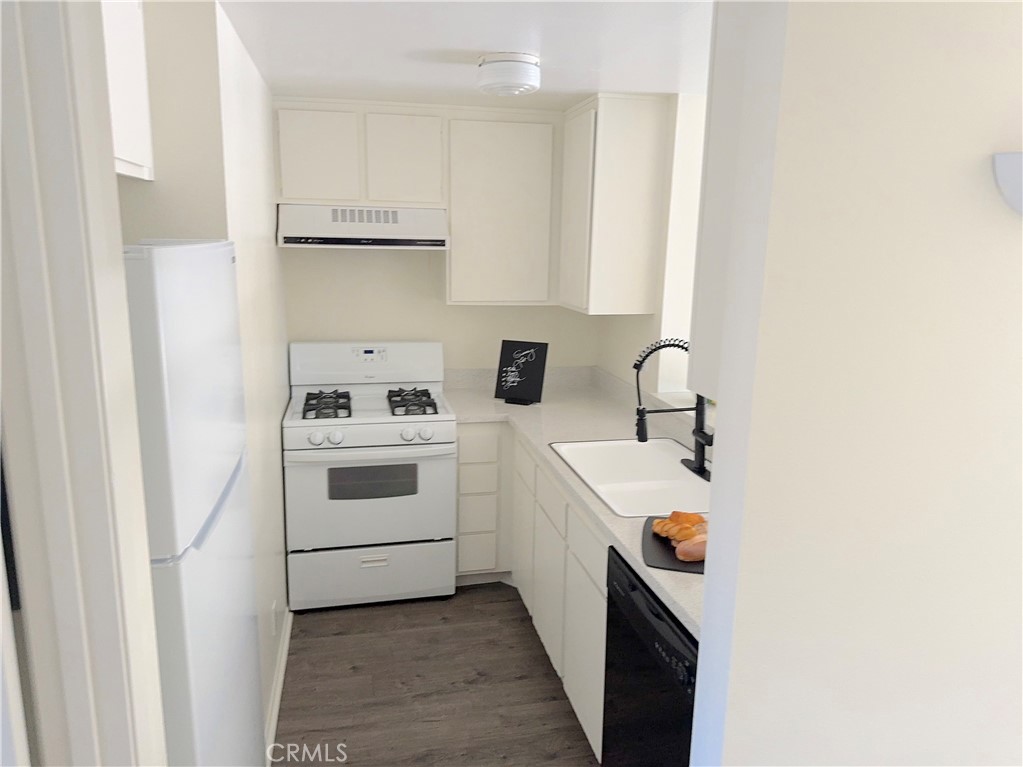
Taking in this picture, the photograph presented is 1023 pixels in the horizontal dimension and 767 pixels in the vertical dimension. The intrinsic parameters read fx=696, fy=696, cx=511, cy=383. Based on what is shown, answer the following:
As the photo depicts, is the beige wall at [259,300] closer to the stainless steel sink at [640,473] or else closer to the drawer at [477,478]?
the drawer at [477,478]

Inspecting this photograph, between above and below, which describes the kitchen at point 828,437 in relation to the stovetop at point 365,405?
above

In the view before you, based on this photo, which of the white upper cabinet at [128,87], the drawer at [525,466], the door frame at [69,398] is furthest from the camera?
the drawer at [525,466]

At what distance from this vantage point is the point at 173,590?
1177 mm

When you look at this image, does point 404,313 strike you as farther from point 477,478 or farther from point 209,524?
point 209,524

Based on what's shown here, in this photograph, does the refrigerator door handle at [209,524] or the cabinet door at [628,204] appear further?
the cabinet door at [628,204]

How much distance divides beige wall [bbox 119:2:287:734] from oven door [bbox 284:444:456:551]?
41 centimetres

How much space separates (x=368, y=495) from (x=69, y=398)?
2.29 meters

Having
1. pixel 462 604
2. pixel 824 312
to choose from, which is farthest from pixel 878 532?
pixel 462 604

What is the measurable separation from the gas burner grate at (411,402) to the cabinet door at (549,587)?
0.73 m

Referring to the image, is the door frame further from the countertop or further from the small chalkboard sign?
the small chalkboard sign

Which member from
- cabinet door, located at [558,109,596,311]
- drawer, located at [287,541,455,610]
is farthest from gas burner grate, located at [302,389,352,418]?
cabinet door, located at [558,109,596,311]

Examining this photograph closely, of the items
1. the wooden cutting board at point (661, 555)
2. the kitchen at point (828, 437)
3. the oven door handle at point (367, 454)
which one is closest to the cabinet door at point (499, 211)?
the oven door handle at point (367, 454)

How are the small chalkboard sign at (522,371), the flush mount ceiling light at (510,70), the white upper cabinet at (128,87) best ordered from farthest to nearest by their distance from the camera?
1. the small chalkboard sign at (522,371)
2. the flush mount ceiling light at (510,70)
3. the white upper cabinet at (128,87)

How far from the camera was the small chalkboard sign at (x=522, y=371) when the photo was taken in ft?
10.9
